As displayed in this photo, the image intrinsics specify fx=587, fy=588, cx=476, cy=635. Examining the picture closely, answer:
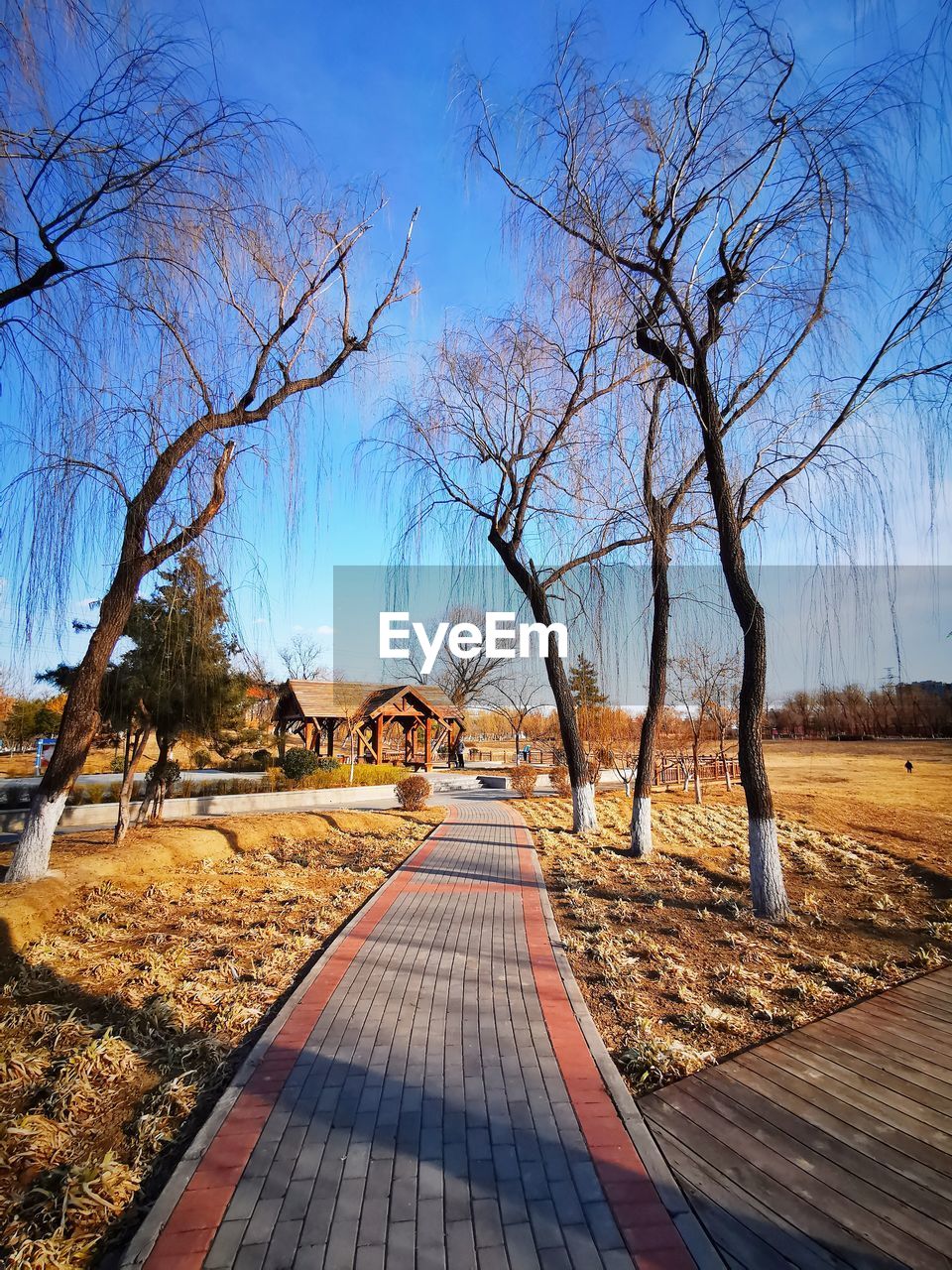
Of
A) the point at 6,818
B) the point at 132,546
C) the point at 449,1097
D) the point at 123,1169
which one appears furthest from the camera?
the point at 6,818

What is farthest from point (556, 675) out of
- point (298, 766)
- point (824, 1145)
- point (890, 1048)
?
point (298, 766)

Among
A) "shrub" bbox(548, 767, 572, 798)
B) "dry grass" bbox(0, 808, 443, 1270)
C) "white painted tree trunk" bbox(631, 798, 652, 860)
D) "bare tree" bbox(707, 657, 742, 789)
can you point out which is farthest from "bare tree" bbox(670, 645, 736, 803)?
"dry grass" bbox(0, 808, 443, 1270)

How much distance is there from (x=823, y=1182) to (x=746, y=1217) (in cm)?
46

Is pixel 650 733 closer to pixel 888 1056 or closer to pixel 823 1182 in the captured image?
pixel 888 1056

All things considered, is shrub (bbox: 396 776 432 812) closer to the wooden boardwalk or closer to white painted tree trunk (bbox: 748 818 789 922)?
white painted tree trunk (bbox: 748 818 789 922)

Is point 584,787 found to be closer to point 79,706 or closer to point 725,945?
point 725,945

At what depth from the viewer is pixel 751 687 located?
6.59 metres

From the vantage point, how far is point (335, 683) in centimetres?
2880

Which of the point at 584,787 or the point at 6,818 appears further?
the point at 6,818

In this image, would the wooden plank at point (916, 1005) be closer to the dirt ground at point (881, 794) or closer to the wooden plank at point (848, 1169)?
the wooden plank at point (848, 1169)

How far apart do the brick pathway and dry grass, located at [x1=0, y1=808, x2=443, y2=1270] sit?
29 cm

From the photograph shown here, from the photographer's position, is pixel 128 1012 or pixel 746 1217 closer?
pixel 746 1217

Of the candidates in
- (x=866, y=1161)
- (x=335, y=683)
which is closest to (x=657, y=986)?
(x=866, y=1161)

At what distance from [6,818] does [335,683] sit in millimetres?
16251
